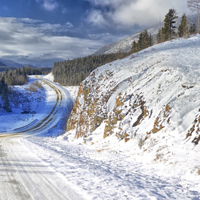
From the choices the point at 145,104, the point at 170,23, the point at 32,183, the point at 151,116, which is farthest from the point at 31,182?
the point at 170,23

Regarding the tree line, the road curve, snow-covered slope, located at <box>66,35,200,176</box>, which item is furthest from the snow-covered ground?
the tree line

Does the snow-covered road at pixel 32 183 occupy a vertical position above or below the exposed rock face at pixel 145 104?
below

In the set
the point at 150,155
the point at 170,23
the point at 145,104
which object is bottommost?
the point at 150,155

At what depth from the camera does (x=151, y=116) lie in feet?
33.9

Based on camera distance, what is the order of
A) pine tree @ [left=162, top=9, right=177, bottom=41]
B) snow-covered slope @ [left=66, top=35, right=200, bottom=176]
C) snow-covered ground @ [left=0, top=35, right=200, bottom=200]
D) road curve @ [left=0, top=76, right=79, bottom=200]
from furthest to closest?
1. pine tree @ [left=162, top=9, right=177, bottom=41]
2. snow-covered slope @ [left=66, top=35, right=200, bottom=176]
3. snow-covered ground @ [left=0, top=35, right=200, bottom=200]
4. road curve @ [left=0, top=76, right=79, bottom=200]

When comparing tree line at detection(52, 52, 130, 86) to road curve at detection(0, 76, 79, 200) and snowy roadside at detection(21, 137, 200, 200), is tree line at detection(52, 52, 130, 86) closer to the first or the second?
road curve at detection(0, 76, 79, 200)

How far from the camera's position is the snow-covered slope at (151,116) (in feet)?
24.0

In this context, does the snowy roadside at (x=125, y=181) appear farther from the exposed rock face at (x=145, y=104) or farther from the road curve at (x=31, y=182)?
the exposed rock face at (x=145, y=104)

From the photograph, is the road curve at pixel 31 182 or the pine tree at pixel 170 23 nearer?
the road curve at pixel 31 182

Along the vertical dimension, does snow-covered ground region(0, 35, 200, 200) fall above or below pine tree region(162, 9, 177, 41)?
below

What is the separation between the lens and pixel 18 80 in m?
102

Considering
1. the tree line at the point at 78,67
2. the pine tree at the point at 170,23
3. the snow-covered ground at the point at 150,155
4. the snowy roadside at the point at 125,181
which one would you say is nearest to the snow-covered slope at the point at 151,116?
the snow-covered ground at the point at 150,155

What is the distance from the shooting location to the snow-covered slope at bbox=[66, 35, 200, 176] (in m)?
7.33

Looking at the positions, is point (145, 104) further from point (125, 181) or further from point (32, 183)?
point (32, 183)
